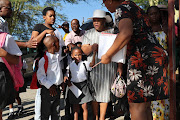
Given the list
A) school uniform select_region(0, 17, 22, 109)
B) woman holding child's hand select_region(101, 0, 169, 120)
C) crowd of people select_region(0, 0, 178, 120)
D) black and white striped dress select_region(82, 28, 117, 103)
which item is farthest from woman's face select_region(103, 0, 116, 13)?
black and white striped dress select_region(82, 28, 117, 103)

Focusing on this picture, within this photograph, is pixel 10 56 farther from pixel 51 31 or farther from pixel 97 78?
pixel 97 78

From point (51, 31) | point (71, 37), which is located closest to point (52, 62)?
point (51, 31)

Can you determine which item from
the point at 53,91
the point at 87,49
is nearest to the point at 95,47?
the point at 87,49

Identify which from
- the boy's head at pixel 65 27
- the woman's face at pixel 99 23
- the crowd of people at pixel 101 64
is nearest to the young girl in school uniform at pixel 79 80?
the crowd of people at pixel 101 64

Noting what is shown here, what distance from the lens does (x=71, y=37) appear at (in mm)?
4684

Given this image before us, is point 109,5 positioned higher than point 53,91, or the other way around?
point 109,5

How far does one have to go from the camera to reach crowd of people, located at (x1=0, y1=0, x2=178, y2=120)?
7.58 feet

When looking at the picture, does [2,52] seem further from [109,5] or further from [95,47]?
[95,47]

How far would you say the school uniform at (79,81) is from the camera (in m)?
3.88

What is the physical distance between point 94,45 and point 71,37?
115 cm

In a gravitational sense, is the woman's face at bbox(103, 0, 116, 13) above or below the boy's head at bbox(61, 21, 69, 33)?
below

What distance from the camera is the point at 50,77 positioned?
350 cm

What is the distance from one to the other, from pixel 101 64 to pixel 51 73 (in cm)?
87

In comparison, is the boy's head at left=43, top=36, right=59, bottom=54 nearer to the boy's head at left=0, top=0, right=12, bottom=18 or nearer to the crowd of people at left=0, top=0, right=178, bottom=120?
the crowd of people at left=0, top=0, right=178, bottom=120
